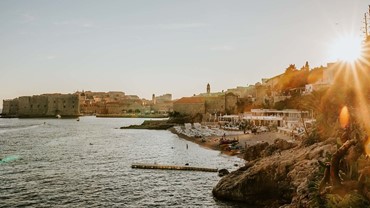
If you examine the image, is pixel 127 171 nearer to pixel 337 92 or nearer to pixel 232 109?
pixel 337 92

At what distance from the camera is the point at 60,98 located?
17638 centimetres

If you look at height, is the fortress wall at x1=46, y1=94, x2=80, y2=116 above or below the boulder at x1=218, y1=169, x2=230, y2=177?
above

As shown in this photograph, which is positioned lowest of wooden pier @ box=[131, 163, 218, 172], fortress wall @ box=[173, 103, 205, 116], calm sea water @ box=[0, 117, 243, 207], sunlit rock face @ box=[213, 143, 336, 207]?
calm sea water @ box=[0, 117, 243, 207]

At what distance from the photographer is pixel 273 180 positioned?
19953mm

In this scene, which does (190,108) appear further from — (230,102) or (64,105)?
(64,105)

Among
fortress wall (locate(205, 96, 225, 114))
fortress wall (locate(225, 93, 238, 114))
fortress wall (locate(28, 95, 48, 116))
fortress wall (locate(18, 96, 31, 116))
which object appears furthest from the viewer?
fortress wall (locate(18, 96, 31, 116))

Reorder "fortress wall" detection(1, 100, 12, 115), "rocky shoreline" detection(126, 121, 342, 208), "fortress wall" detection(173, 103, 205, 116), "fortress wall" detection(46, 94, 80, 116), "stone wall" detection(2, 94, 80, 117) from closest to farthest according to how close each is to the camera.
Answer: "rocky shoreline" detection(126, 121, 342, 208) < "fortress wall" detection(173, 103, 205, 116) < "fortress wall" detection(46, 94, 80, 116) < "stone wall" detection(2, 94, 80, 117) < "fortress wall" detection(1, 100, 12, 115)

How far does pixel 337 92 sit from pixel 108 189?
1722cm

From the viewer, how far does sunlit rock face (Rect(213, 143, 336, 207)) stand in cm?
1834

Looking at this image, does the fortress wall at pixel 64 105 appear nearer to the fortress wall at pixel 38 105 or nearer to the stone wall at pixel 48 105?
the stone wall at pixel 48 105

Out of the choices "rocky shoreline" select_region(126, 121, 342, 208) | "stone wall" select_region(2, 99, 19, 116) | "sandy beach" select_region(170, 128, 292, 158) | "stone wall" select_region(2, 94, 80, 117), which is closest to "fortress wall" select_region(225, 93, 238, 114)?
"sandy beach" select_region(170, 128, 292, 158)

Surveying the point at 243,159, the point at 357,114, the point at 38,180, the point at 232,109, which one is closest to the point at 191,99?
the point at 232,109

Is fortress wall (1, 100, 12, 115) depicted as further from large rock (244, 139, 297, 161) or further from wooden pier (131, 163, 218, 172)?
large rock (244, 139, 297, 161)

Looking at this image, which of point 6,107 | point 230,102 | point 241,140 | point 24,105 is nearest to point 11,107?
point 6,107
